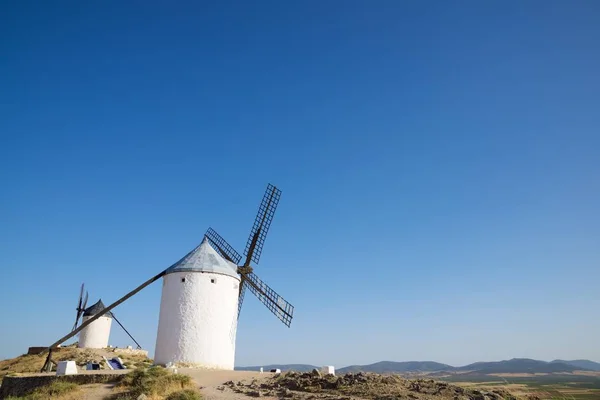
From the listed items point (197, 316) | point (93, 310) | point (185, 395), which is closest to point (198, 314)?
point (197, 316)

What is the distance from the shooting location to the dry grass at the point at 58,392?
13.3 metres

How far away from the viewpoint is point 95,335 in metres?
37.4

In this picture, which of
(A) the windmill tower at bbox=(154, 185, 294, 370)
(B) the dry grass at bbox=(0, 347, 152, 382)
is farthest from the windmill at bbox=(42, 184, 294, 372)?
(B) the dry grass at bbox=(0, 347, 152, 382)

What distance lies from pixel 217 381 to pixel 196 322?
15.5 ft

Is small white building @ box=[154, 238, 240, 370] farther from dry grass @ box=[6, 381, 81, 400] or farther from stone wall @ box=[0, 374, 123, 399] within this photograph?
dry grass @ box=[6, 381, 81, 400]

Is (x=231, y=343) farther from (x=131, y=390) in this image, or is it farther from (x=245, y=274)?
(x=131, y=390)

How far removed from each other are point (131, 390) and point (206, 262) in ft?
25.2

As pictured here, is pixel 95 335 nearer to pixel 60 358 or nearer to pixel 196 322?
pixel 60 358

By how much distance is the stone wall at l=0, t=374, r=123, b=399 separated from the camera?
1462 centimetres

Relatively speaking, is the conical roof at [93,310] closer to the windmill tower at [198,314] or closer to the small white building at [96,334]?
the small white building at [96,334]

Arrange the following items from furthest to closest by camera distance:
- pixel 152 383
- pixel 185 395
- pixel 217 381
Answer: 1. pixel 217 381
2. pixel 152 383
3. pixel 185 395

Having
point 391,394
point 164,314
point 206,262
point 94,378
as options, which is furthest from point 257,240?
point 391,394

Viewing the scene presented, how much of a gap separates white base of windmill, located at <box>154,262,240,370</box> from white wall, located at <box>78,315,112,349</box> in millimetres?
22728

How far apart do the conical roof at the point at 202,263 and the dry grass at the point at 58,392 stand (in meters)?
6.57
